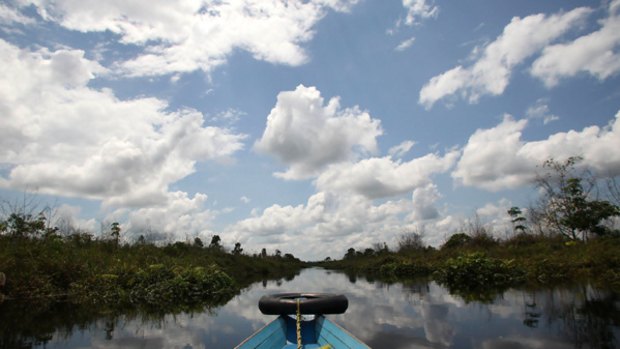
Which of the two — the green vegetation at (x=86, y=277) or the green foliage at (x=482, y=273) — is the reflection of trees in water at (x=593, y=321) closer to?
the green foliage at (x=482, y=273)

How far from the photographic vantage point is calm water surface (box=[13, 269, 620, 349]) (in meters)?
5.65

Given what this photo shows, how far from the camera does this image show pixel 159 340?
6262 millimetres

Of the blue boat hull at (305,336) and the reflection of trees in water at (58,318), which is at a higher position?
the blue boat hull at (305,336)

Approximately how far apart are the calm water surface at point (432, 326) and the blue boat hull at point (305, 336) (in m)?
1.01

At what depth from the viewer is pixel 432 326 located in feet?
22.8

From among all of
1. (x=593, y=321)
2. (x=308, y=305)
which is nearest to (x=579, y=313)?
(x=593, y=321)

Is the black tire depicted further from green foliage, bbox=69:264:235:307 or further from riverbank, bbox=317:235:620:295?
riverbank, bbox=317:235:620:295

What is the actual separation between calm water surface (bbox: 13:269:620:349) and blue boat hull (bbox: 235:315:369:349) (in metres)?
1.01

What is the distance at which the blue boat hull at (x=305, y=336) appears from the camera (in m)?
4.32

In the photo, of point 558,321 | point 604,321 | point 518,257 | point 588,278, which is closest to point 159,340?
point 558,321

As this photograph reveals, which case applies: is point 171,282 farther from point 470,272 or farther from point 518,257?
point 518,257

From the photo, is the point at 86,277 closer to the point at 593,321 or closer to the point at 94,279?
the point at 94,279

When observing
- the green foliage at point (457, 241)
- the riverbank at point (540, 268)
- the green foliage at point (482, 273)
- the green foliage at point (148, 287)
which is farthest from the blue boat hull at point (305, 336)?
the green foliage at point (457, 241)

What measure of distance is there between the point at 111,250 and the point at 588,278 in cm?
2013
